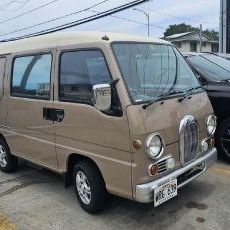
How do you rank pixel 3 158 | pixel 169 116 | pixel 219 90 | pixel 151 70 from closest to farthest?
pixel 169 116 < pixel 151 70 < pixel 219 90 < pixel 3 158

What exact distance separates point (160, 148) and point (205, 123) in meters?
1.04

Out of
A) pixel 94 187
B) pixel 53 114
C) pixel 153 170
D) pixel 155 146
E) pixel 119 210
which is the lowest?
pixel 119 210

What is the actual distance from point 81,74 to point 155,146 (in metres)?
1.26

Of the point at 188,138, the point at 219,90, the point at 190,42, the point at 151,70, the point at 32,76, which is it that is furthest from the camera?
the point at 190,42

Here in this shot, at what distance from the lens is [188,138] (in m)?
4.77

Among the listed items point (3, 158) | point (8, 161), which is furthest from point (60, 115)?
point (3, 158)

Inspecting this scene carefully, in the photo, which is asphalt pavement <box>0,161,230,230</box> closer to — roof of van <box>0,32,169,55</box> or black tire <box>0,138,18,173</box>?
black tire <box>0,138,18,173</box>

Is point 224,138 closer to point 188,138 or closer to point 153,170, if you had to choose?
point 188,138

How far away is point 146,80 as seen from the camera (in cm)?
474

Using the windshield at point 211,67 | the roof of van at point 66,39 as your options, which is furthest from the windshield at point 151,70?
the windshield at point 211,67

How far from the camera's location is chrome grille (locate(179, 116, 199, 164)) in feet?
15.3

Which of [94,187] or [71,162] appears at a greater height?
[71,162]

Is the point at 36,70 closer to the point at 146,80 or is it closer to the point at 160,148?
the point at 146,80

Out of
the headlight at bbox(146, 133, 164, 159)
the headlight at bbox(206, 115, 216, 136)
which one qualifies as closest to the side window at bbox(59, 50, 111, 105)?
the headlight at bbox(146, 133, 164, 159)
